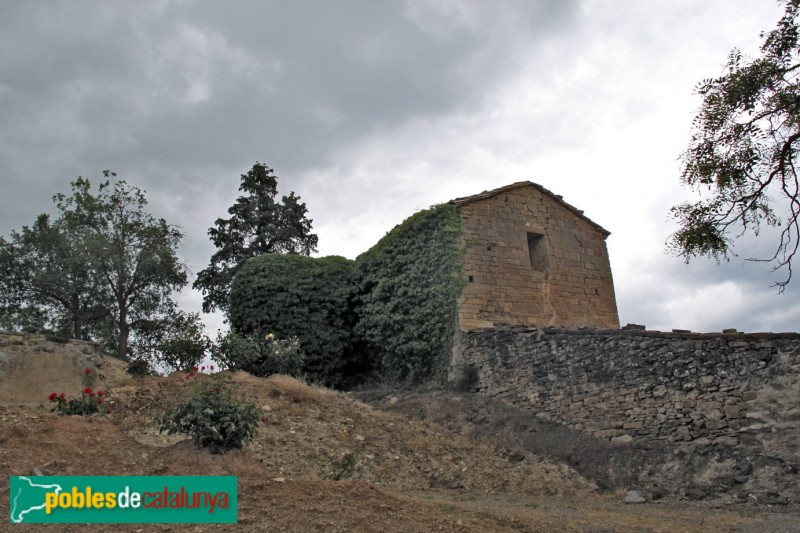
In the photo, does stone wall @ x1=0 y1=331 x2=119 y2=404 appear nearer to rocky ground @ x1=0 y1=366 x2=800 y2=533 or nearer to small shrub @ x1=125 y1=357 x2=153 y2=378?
rocky ground @ x1=0 y1=366 x2=800 y2=533

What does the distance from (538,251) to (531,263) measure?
0.50 metres

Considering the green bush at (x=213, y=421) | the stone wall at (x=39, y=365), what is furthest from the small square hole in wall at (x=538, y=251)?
the stone wall at (x=39, y=365)

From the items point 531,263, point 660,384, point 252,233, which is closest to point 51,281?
point 252,233

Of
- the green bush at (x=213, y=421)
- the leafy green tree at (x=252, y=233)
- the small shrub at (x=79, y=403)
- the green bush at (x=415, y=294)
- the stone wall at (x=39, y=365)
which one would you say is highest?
the leafy green tree at (x=252, y=233)

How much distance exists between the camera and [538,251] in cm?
1725

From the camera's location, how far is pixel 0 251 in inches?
848

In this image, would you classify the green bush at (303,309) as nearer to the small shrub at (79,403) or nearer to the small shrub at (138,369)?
the small shrub at (138,369)

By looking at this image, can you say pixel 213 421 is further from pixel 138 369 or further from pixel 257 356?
pixel 257 356

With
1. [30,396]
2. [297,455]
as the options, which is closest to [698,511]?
[297,455]

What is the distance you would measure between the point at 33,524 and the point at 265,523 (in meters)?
2.15

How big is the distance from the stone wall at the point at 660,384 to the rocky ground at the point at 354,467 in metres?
1.12

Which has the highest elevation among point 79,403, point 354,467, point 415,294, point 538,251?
point 538,251

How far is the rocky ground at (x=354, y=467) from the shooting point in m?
6.27

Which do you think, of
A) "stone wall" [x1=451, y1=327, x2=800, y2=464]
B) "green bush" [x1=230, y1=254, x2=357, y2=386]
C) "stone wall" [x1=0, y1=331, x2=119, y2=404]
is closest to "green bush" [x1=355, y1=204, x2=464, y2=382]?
"green bush" [x1=230, y1=254, x2=357, y2=386]
